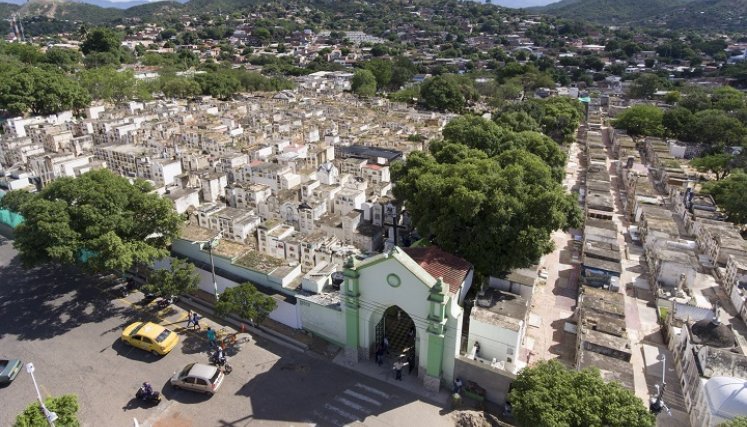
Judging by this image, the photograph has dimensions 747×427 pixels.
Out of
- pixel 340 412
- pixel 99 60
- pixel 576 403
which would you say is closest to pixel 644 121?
pixel 576 403

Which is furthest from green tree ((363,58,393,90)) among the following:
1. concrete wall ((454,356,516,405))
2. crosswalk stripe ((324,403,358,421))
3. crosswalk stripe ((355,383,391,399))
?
crosswalk stripe ((324,403,358,421))

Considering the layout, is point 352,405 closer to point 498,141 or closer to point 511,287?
point 511,287

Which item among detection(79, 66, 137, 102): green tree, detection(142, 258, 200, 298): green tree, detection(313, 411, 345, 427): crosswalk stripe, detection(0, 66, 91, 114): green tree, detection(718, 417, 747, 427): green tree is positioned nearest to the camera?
detection(718, 417, 747, 427): green tree

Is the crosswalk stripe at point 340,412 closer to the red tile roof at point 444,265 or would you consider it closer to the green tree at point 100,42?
the red tile roof at point 444,265

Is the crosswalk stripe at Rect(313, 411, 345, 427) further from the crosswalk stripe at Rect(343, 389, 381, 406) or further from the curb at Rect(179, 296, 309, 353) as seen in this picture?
the curb at Rect(179, 296, 309, 353)

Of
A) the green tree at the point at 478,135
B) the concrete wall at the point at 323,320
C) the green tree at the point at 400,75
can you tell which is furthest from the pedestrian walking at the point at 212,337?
the green tree at the point at 400,75

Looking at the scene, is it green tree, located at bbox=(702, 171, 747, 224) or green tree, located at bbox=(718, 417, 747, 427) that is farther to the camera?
green tree, located at bbox=(702, 171, 747, 224)
